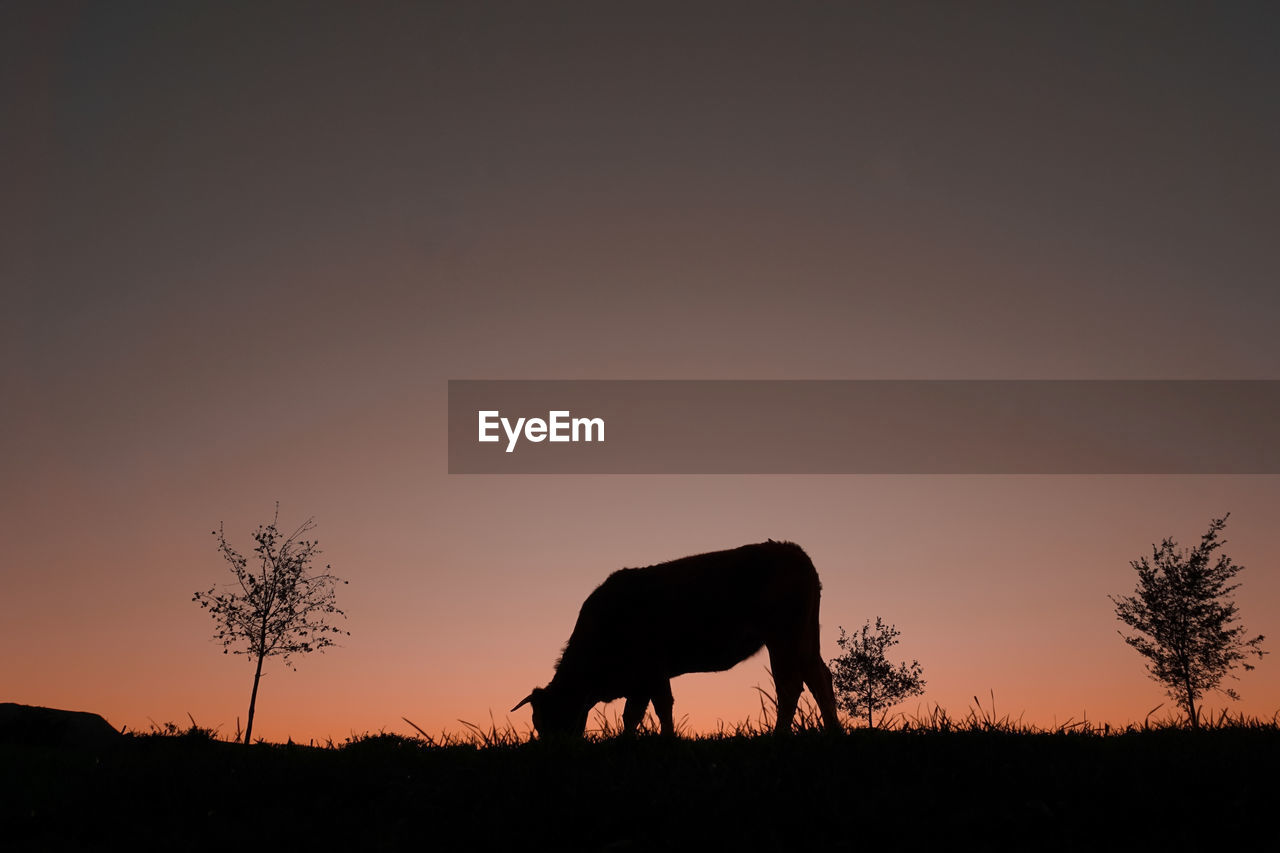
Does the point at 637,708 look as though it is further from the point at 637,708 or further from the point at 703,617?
the point at 703,617

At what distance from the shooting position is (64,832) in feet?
27.2

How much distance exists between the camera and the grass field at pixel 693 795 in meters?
7.20

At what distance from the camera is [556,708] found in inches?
595

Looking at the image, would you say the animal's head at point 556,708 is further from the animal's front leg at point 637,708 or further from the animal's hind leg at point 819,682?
the animal's hind leg at point 819,682

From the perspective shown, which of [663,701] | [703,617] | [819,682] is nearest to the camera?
[663,701]

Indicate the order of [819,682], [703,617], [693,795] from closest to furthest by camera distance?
[693,795]
[819,682]
[703,617]

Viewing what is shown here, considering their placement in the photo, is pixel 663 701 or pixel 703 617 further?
pixel 703 617

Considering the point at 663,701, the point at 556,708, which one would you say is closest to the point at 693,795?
the point at 663,701

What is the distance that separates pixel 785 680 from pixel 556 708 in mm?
3683

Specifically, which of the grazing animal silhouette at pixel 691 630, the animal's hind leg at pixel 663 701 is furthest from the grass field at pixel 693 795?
the grazing animal silhouette at pixel 691 630

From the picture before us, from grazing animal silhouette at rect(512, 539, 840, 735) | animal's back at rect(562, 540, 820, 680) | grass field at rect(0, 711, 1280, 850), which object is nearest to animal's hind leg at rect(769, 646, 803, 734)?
grazing animal silhouette at rect(512, 539, 840, 735)

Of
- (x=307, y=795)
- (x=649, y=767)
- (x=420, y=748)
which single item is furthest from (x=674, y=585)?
(x=307, y=795)

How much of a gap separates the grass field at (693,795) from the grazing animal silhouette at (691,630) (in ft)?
15.7

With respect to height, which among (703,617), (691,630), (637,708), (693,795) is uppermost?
(703,617)
